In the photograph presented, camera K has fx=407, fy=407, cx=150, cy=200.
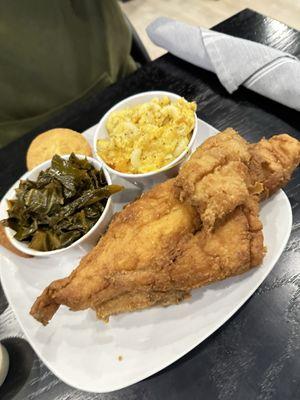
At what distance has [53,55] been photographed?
2588 millimetres

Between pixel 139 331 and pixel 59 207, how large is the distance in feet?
1.98

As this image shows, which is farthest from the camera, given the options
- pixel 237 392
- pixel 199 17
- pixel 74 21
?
pixel 199 17

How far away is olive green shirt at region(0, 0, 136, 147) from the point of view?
241cm

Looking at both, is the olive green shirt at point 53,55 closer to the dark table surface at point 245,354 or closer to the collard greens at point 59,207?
the collard greens at point 59,207

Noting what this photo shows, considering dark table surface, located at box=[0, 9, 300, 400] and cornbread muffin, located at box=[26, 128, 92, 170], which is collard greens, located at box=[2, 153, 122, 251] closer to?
cornbread muffin, located at box=[26, 128, 92, 170]

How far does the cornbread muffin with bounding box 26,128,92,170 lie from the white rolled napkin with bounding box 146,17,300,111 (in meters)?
0.81

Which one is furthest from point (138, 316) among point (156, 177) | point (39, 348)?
point (156, 177)

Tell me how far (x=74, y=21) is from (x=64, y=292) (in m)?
1.87

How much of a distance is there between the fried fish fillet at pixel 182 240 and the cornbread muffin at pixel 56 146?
608mm

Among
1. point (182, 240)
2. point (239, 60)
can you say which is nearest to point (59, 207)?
point (182, 240)

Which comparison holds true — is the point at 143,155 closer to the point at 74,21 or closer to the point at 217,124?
the point at 217,124

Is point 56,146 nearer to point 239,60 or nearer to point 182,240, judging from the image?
point 182,240

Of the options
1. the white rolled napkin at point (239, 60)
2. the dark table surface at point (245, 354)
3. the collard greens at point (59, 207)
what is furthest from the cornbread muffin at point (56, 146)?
the white rolled napkin at point (239, 60)

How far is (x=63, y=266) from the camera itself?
5.90 feet
